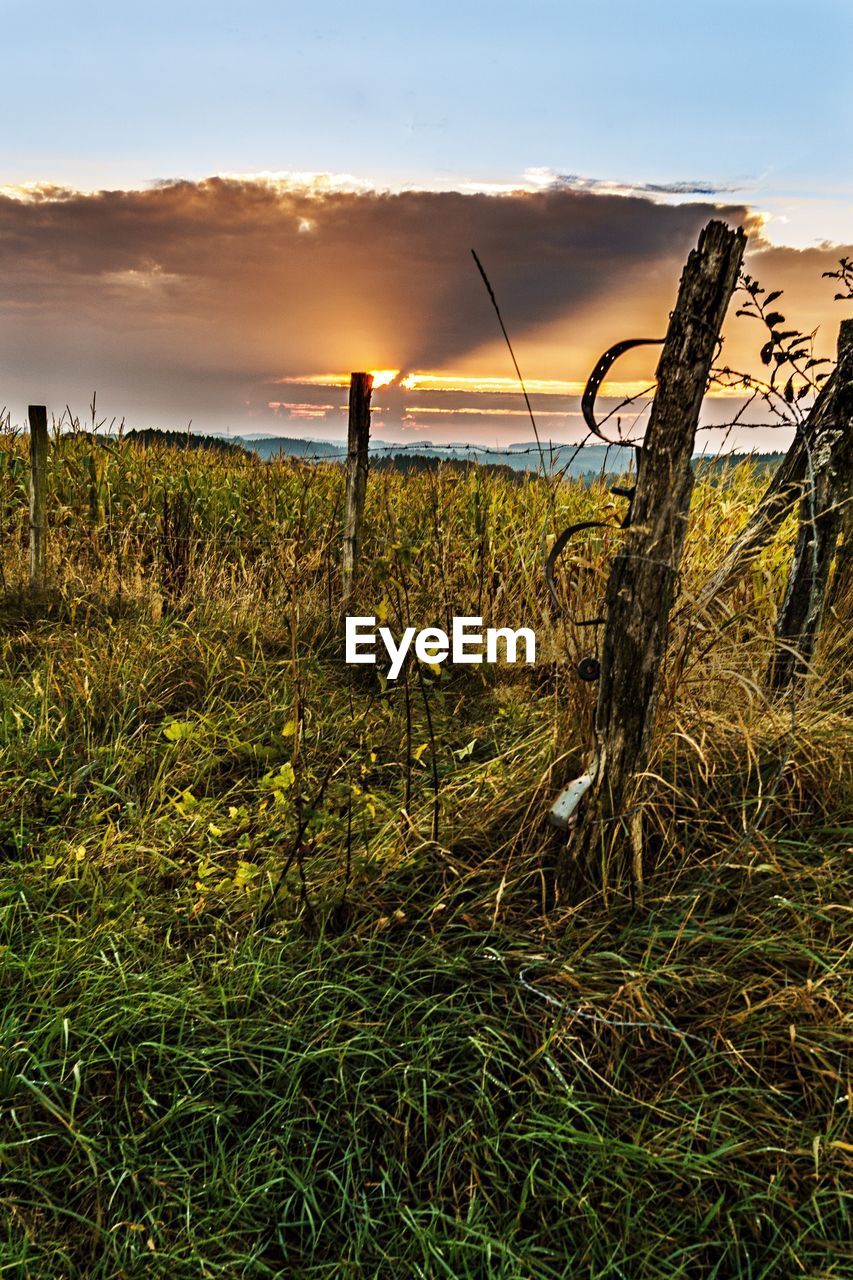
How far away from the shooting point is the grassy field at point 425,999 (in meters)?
1.89

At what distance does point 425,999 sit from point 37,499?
5.35 m

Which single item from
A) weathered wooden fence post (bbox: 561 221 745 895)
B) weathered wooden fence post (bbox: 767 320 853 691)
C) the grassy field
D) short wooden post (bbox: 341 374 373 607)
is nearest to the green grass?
the grassy field

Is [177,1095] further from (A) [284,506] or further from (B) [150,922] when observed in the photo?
(A) [284,506]

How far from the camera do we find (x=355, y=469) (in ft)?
18.6

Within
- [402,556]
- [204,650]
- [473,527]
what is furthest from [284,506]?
[402,556]

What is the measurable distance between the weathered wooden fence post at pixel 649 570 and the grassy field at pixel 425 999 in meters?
0.16

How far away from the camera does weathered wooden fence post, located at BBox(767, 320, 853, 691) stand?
161 inches

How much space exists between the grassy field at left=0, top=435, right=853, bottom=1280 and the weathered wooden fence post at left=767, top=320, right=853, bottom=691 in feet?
0.86

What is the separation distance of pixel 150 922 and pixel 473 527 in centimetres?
450
